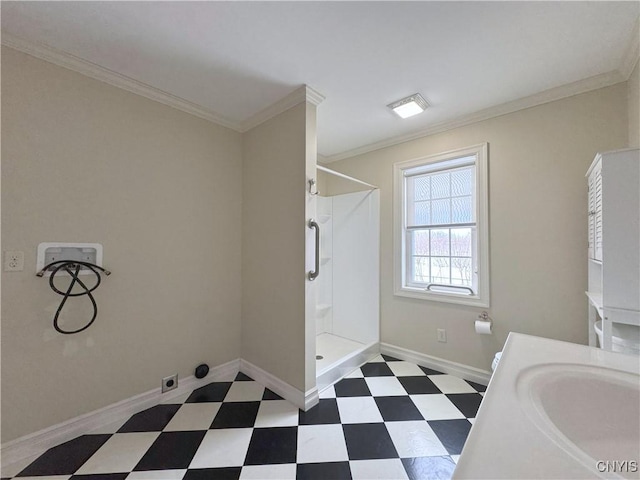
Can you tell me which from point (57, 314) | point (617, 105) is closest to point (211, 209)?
point (57, 314)

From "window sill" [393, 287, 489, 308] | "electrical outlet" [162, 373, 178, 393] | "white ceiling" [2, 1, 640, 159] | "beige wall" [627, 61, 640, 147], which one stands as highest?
"white ceiling" [2, 1, 640, 159]

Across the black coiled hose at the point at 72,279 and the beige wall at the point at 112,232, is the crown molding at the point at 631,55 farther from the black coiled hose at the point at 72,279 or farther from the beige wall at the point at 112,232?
the black coiled hose at the point at 72,279

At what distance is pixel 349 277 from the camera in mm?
3041

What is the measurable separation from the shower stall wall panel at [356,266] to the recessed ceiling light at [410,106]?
0.87 meters

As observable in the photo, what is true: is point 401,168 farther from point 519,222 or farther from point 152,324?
point 152,324

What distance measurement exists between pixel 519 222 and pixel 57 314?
319 centimetres

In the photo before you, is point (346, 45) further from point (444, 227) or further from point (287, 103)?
point (444, 227)

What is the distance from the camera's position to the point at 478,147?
2.21m

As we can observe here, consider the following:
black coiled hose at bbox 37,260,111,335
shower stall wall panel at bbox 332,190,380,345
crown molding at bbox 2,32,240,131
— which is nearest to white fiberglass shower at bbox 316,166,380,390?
shower stall wall panel at bbox 332,190,380,345

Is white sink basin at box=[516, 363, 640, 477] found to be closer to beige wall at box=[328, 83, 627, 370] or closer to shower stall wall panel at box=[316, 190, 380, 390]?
beige wall at box=[328, 83, 627, 370]

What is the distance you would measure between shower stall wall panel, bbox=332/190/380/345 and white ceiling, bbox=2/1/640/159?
1.16 meters

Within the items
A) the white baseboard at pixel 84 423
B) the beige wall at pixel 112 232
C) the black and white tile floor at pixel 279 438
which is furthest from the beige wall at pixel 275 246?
the white baseboard at pixel 84 423

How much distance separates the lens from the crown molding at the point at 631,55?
54.1 inches

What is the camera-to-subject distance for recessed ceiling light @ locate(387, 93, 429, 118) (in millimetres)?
1999
